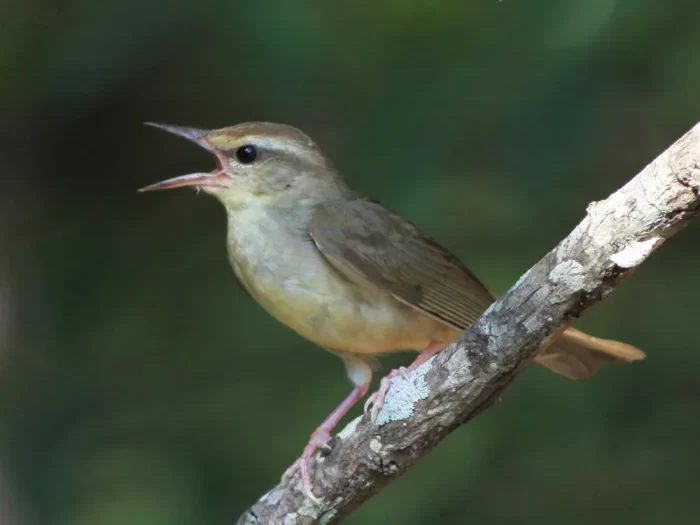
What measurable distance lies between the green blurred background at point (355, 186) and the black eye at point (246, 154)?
0.63 m

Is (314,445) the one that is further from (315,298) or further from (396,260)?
(396,260)

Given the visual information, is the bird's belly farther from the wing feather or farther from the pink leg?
the pink leg

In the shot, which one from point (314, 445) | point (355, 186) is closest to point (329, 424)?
point (314, 445)

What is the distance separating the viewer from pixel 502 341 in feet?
6.91

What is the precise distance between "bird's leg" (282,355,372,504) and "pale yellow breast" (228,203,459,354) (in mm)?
258

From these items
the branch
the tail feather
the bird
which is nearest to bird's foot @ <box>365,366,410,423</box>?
the branch

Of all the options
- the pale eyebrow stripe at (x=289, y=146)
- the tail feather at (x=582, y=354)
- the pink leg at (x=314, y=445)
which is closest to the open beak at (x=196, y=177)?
the pale eyebrow stripe at (x=289, y=146)

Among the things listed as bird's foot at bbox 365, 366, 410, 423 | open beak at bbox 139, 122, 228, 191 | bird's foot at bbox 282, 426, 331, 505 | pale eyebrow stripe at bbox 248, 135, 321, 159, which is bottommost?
bird's foot at bbox 282, 426, 331, 505

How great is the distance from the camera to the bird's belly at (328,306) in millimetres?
2902

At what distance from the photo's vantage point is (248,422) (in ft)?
13.4

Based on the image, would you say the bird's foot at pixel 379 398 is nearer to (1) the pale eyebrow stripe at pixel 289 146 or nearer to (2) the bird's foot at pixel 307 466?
(2) the bird's foot at pixel 307 466

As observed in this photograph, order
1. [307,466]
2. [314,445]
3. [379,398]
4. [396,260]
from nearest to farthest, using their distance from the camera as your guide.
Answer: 1. [379,398]
2. [307,466]
3. [314,445]
4. [396,260]

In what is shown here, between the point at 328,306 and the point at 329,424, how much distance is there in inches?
17.6

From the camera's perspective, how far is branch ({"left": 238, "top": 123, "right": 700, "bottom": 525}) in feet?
6.05
